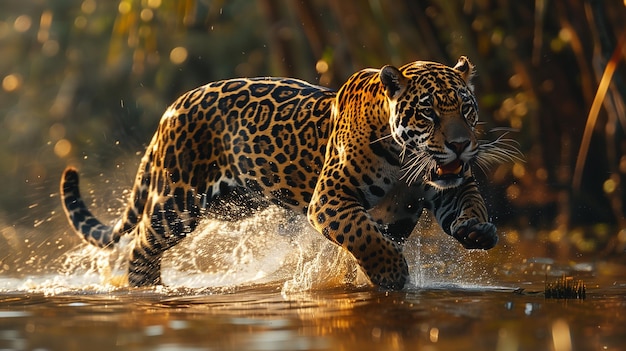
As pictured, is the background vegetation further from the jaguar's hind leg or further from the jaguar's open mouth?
the jaguar's open mouth

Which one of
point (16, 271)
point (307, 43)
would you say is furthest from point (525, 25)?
point (16, 271)

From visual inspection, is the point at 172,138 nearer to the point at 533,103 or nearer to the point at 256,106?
the point at 256,106

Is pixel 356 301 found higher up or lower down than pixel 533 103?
lower down

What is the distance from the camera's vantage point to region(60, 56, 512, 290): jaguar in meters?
6.72

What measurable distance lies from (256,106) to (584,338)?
3478mm

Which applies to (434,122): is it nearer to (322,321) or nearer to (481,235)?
(481,235)

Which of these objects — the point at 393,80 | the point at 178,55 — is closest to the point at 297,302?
the point at 393,80

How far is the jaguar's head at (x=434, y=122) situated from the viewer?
6.54 m

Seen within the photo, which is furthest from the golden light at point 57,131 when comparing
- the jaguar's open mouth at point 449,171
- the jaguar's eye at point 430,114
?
the jaguar's open mouth at point 449,171

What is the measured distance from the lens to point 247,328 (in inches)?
209

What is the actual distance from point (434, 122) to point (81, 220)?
118 inches

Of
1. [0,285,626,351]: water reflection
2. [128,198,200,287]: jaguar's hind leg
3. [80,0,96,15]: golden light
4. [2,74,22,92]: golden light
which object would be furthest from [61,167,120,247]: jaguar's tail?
[2,74,22,92]: golden light

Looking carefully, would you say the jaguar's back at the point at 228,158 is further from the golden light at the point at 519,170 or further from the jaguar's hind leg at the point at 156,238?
the golden light at the point at 519,170

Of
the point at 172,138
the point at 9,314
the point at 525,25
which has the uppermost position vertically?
the point at 525,25
